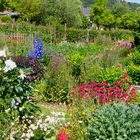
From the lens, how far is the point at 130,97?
8.41 metres

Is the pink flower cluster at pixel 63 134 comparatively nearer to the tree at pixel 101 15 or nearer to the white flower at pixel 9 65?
the white flower at pixel 9 65

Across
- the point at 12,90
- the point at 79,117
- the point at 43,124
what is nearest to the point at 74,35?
the point at 12,90

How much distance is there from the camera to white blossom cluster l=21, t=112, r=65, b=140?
6393 millimetres

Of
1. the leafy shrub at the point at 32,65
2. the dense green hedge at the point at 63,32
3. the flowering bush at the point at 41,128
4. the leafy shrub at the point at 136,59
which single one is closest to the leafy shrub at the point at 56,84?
the leafy shrub at the point at 32,65

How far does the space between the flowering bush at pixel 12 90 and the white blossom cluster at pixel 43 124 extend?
0.37 meters

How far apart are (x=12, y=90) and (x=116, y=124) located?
2.00m

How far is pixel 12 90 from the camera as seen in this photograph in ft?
22.8

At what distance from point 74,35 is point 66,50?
41.7 ft

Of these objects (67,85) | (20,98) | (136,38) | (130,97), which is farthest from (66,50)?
(20,98)

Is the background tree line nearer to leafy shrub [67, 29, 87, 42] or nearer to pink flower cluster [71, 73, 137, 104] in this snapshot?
leafy shrub [67, 29, 87, 42]

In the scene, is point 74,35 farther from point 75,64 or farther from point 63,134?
point 63,134

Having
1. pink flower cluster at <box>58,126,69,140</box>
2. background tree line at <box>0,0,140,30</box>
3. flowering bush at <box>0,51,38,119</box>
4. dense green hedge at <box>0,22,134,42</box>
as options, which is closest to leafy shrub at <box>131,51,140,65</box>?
flowering bush at <box>0,51,38,119</box>

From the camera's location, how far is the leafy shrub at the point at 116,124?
5.77 metres

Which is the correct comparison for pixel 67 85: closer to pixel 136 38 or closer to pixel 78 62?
A: pixel 78 62
